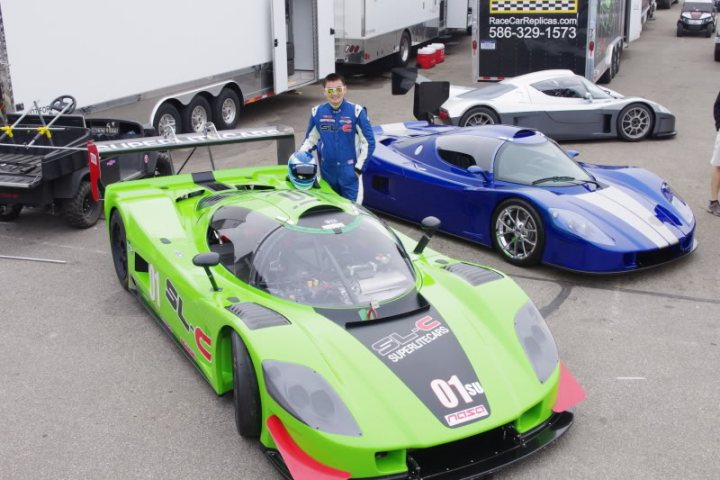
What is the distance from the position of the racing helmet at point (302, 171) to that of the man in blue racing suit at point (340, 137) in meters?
0.82

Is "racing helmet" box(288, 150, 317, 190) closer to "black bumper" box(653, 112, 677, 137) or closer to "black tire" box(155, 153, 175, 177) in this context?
"black tire" box(155, 153, 175, 177)

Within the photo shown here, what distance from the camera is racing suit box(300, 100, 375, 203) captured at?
Answer: 7766mm

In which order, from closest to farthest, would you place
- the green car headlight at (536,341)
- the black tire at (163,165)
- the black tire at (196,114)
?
1. the green car headlight at (536,341)
2. the black tire at (163,165)
3. the black tire at (196,114)

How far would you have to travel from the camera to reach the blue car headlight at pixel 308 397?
13.8 ft

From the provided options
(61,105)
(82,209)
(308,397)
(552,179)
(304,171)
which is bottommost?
(82,209)

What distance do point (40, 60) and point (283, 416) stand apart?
733cm

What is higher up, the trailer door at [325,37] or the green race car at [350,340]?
the trailer door at [325,37]

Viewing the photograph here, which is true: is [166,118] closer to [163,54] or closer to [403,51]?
[163,54]

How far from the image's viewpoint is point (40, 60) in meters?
10.1

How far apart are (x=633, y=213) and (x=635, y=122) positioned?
18.1 feet

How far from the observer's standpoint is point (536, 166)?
26.3 ft

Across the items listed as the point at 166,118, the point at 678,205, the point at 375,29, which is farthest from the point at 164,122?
the point at 678,205

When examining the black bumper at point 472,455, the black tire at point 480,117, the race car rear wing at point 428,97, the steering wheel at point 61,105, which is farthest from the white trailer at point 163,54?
the black bumper at point 472,455

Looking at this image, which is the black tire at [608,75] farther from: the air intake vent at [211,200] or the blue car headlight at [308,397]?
the blue car headlight at [308,397]
